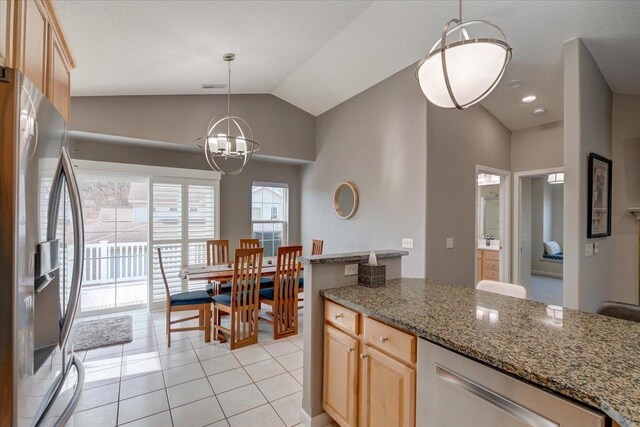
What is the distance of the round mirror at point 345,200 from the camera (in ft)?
15.1

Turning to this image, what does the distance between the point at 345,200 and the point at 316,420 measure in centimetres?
335

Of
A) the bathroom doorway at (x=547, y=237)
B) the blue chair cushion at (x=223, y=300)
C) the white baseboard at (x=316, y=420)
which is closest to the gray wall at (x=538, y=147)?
the bathroom doorway at (x=547, y=237)

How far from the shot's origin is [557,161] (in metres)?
4.32

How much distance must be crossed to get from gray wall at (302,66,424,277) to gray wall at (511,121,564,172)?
88.4 inches

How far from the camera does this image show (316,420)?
6.70ft

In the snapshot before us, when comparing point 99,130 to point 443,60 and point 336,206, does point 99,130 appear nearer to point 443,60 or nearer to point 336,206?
point 336,206

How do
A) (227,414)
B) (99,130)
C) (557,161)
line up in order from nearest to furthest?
(227,414)
(99,130)
(557,161)

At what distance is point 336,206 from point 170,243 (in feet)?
8.89

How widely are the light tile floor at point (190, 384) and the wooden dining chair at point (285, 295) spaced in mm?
172

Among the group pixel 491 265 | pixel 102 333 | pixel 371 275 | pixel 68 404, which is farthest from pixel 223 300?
pixel 491 265

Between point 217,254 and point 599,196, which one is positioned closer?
point 599,196

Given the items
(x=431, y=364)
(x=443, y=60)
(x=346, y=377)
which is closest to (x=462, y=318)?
(x=431, y=364)

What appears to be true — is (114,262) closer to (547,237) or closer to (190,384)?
(190,384)

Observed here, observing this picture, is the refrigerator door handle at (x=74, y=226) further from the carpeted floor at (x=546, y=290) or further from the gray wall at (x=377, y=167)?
the carpeted floor at (x=546, y=290)
